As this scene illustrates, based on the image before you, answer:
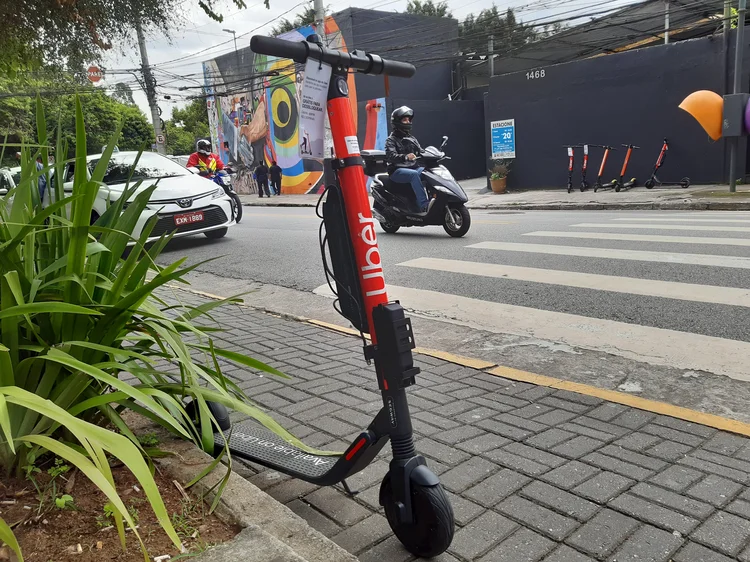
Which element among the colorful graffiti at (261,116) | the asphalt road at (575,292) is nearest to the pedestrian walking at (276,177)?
the colorful graffiti at (261,116)

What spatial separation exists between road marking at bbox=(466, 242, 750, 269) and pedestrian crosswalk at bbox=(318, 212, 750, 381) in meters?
0.01

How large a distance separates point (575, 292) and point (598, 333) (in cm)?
126

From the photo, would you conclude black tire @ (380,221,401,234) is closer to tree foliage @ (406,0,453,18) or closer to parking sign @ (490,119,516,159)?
parking sign @ (490,119,516,159)

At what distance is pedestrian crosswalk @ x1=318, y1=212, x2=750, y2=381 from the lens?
4.55m

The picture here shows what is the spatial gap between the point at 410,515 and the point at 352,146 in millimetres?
A: 1275

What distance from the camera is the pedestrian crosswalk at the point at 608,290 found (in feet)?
14.9

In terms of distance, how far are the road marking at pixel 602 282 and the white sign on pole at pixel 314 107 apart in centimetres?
448

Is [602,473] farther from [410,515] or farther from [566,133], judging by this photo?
[566,133]

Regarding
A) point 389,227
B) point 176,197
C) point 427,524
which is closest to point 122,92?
point 176,197

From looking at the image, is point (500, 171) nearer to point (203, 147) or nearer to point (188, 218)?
point (203, 147)

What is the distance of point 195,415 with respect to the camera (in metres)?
2.69

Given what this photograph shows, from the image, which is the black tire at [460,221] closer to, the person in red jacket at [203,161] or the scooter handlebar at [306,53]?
the person in red jacket at [203,161]

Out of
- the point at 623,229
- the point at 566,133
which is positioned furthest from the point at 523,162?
the point at 623,229

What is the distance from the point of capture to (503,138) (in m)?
20.3
